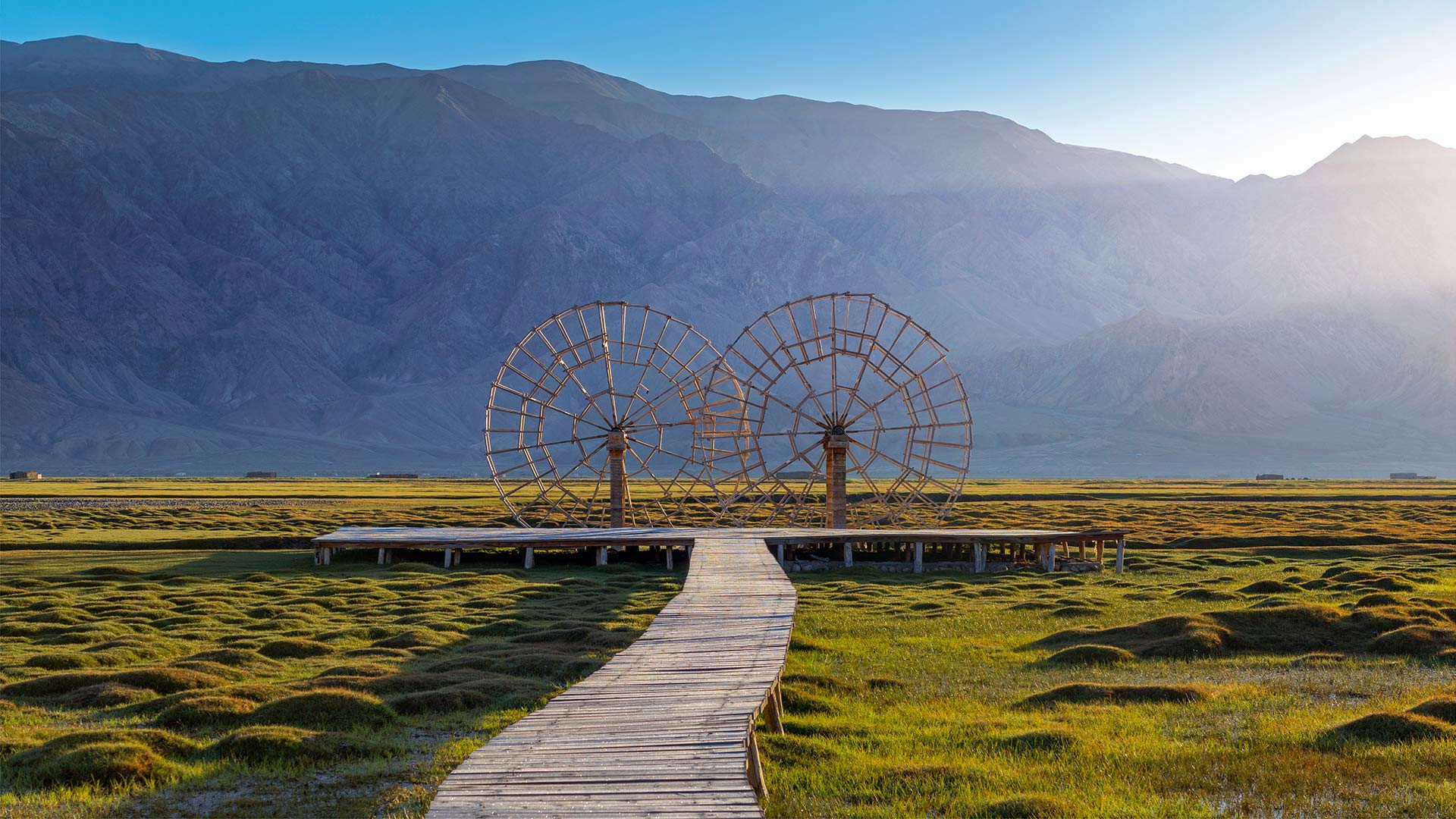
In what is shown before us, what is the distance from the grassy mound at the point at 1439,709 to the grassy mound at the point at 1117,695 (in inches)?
119

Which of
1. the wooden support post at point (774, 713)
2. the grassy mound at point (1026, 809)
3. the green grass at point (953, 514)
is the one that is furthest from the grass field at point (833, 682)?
the green grass at point (953, 514)

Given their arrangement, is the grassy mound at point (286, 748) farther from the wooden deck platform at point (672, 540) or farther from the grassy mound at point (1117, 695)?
the wooden deck platform at point (672, 540)

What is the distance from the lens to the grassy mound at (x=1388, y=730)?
Answer: 1717 centimetres

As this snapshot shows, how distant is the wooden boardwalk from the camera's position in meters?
12.1

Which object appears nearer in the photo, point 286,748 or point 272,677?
point 286,748

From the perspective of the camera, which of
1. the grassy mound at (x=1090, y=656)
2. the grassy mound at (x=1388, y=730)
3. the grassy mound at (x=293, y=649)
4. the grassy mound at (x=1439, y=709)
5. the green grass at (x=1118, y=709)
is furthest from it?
the grassy mound at (x=293, y=649)

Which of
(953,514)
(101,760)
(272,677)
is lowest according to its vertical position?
(953,514)

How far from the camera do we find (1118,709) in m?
19.6

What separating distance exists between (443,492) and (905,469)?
80501mm

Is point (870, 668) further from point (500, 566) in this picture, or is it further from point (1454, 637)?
point (500, 566)

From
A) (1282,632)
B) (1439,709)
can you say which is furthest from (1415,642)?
(1439,709)

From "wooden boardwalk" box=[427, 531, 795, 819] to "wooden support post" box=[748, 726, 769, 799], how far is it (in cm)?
2

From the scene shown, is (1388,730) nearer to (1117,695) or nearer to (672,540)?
(1117,695)

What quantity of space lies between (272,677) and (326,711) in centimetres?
448
